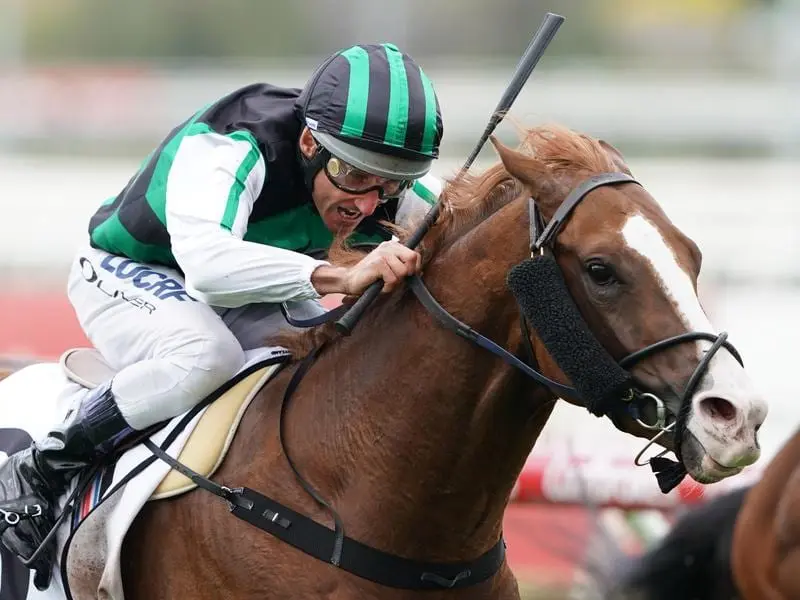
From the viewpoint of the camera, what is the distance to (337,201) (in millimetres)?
3621

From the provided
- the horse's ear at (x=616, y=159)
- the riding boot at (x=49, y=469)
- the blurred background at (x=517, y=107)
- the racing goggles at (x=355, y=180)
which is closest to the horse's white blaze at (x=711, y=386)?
the horse's ear at (x=616, y=159)

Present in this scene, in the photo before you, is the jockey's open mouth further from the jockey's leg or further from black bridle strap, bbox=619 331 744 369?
black bridle strap, bbox=619 331 744 369

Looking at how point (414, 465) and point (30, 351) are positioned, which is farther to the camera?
point (30, 351)

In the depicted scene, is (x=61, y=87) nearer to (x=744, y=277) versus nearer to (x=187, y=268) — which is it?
(x=744, y=277)

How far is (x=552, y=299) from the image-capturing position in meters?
2.86

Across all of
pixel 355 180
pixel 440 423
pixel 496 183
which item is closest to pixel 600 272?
pixel 496 183

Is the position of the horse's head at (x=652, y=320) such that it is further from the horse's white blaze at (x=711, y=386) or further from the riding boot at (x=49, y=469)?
the riding boot at (x=49, y=469)

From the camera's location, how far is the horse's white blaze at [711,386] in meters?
2.63

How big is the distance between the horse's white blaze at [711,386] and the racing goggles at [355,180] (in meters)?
0.93

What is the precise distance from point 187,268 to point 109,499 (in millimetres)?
624

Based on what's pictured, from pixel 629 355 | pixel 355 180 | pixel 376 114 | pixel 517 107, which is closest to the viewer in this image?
pixel 629 355

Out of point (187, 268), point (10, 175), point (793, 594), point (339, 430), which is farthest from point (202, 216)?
point (10, 175)

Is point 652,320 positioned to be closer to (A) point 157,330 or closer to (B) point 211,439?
(B) point 211,439

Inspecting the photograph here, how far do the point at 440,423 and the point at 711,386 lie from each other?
71cm
